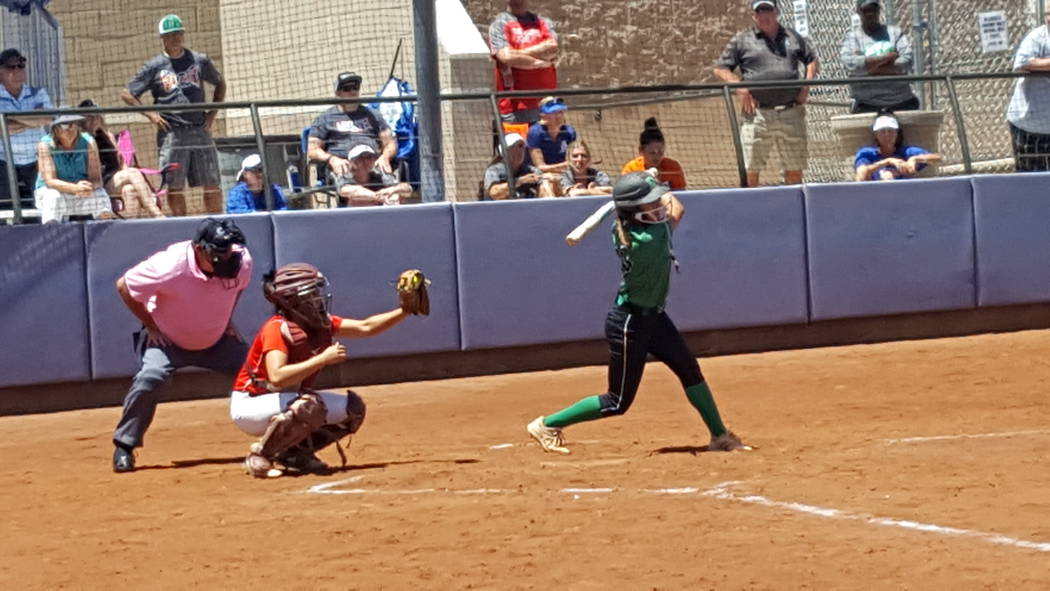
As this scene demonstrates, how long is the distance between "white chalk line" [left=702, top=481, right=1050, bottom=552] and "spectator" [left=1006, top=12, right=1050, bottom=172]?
342 inches

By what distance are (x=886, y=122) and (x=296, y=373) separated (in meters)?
8.06

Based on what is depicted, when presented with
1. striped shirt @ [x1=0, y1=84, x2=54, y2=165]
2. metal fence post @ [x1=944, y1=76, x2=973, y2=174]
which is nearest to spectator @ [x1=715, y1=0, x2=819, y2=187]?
metal fence post @ [x1=944, y1=76, x2=973, y2=174]

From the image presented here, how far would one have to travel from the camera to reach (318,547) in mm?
6945

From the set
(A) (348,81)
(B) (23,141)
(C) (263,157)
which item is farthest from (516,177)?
(B) (23,141)

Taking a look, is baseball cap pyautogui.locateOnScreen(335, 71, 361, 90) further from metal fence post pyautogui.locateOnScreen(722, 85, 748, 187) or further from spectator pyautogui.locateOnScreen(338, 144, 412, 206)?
metal fence post pyautogui.locateOnScreen(722, 85, 748, 187)

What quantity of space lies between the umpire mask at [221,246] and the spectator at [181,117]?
419 cm

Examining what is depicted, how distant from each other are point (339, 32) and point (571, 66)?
13.3ft

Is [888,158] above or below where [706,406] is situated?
above

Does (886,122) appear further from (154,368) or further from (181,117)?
(154,368)

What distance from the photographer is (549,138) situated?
1468cm

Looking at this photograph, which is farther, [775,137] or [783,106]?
[783,106]

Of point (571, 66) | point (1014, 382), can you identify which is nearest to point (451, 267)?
point (1014, 382)

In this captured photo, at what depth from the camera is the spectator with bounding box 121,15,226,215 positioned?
1372 cm

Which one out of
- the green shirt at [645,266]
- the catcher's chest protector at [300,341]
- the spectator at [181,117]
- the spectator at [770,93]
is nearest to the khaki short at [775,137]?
the spectator at [770,93]
